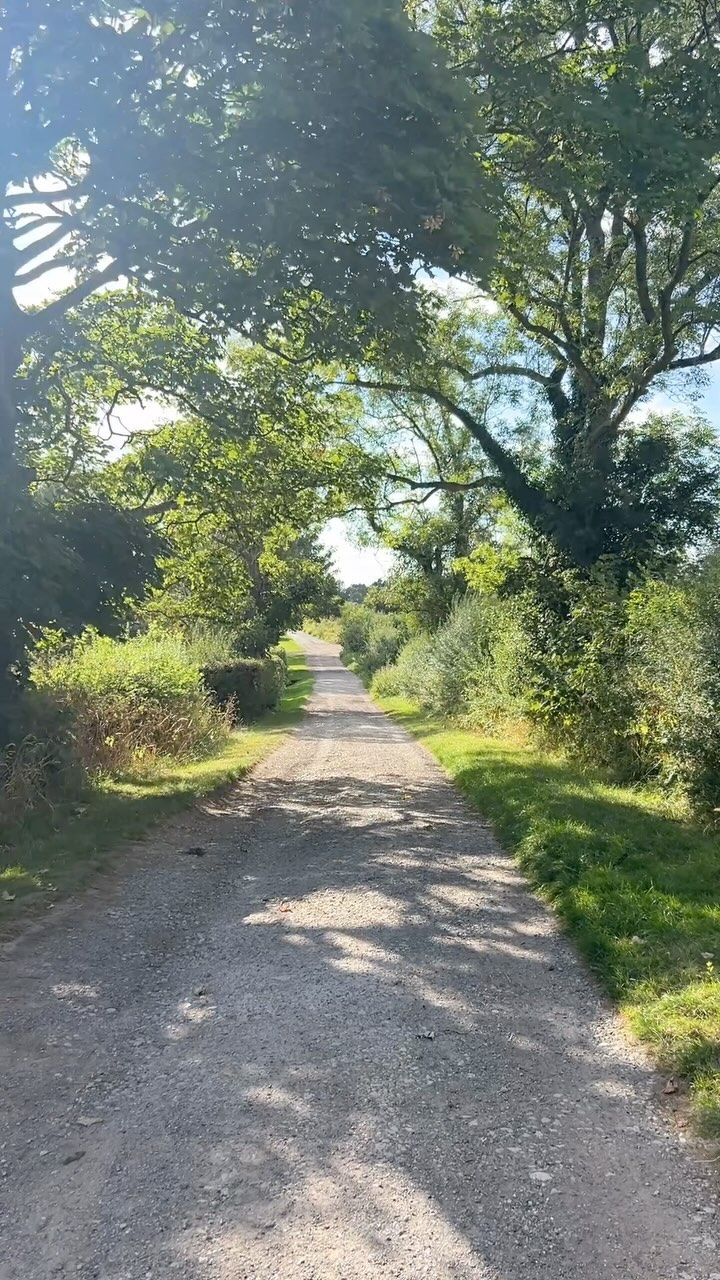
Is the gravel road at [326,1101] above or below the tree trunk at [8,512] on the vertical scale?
below

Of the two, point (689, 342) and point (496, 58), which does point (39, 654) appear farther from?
point (689, 342)

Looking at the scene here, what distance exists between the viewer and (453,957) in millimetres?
4895

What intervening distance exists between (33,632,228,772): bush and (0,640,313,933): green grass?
63cm

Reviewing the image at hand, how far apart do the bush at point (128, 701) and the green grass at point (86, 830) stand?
2.08 ft

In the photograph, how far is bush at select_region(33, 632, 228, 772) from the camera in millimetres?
10898

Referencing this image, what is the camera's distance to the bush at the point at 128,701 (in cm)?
1090

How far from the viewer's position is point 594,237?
1495 centimetres

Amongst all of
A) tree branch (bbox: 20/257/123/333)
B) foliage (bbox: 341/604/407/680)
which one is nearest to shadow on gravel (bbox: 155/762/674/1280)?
tree branch (bbox: 20/257/123/333)

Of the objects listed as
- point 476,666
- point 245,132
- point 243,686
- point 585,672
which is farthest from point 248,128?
point 243,686

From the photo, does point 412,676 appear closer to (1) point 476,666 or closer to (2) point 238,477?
(1) point 476,666

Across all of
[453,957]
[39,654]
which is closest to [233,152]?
[453,957]

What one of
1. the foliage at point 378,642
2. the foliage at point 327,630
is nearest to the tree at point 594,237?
the foliage at point 378,642

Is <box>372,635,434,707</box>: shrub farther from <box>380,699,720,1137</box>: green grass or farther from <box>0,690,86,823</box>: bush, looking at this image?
<box>0,690,86,823</box>: bush

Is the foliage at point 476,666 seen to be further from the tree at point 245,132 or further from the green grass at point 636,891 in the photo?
the tree at point 245,132
